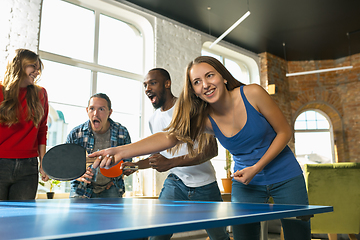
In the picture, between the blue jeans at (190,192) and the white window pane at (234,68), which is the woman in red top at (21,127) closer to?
the blue jeans at (190,192)

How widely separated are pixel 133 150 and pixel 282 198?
0.71 meters

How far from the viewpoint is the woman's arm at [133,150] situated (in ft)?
4.23

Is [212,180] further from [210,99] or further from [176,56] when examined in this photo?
[176,56]

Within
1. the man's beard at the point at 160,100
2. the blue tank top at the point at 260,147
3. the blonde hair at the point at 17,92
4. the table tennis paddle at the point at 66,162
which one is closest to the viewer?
the table tennis paddle at the point at 66,162

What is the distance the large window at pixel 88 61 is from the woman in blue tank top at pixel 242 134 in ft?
10.0

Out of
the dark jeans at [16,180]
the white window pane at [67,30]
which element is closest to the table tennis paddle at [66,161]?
the dark jeans at [16,180]

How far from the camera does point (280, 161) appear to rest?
1460 mm

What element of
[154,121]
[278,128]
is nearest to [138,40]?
[154,121]

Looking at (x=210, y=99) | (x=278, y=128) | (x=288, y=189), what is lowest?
(x=288, y=189)

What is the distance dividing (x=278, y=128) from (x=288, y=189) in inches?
A: 11.0

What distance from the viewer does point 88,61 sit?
4727mm

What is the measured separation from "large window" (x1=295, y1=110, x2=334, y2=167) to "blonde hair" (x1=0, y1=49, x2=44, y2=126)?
6815 mm

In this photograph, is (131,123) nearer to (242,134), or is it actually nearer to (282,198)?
(242,134)

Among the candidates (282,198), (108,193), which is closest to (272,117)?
(282,198)
